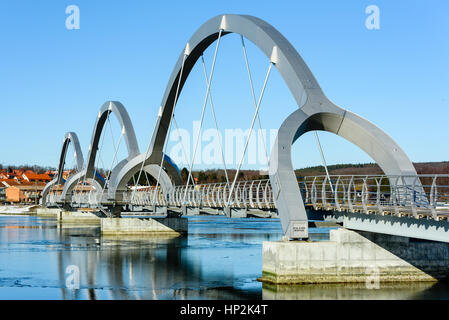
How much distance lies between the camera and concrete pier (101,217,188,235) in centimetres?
6456

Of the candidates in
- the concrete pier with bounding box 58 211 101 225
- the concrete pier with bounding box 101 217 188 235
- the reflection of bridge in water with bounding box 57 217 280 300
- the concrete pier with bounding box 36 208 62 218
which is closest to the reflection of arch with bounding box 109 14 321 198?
the concrete pier with bounding box 101 217 188 235

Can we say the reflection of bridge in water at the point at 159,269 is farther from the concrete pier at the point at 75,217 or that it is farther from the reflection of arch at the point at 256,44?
the concrete pier at the point at 75,217

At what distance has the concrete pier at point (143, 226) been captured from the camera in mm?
64562

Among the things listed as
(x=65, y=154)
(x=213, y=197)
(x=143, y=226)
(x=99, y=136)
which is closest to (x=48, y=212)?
(x=65, y=154)

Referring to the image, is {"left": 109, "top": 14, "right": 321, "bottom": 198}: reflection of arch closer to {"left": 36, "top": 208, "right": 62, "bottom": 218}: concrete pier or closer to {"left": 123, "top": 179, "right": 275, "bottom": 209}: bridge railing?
{"left": 123, "top": 179, "right": 275, "bottom": 209}: bridge railing

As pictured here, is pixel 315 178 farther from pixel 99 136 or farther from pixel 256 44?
pixel 99 136

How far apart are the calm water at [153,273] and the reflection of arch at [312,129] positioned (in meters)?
3.66

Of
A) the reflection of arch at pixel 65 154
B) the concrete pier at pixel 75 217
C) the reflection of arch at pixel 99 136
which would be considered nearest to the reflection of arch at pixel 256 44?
the reflection of arch at pixel 99 136

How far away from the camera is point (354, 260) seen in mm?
28719

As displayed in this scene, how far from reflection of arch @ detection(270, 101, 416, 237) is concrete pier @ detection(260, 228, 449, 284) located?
1183 mm

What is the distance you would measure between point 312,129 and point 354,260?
731cm
